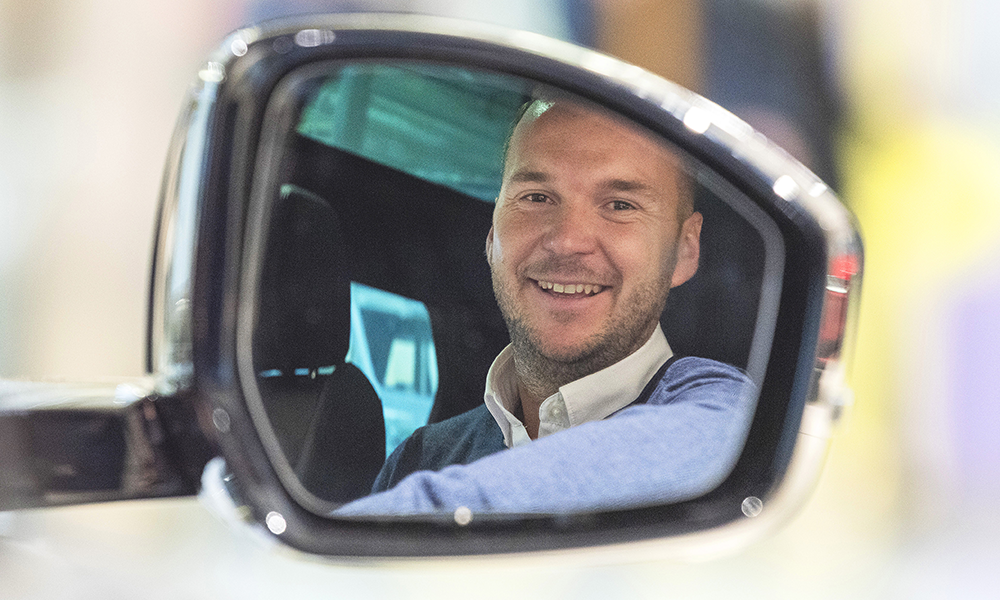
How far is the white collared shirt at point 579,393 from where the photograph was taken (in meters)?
1.19

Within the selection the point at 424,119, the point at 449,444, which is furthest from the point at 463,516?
the point at 424,119

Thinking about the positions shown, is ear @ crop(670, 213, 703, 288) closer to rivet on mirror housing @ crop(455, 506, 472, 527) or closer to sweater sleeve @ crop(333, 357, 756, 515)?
sweater sleeve @ crop(333, 357, 756, 515)

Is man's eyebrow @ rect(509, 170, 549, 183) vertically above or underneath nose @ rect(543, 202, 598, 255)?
above

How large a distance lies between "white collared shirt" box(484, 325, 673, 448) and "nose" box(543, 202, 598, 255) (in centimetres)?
17

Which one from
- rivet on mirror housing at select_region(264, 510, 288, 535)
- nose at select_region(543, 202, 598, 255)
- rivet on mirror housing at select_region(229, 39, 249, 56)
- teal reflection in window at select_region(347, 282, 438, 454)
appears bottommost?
rivet on mirror housing at select_region(264, 510, 288, 535)

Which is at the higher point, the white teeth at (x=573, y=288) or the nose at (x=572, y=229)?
the nose at (x=572, y=229)

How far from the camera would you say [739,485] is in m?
1.21

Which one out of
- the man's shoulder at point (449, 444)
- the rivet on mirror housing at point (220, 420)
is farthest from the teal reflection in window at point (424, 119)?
the rivet on mirror housing at point (220, 420)

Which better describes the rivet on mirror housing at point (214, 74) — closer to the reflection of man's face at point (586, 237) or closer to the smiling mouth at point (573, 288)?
the reflection of man's face at point (586, 237)

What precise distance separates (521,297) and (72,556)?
2.99ft

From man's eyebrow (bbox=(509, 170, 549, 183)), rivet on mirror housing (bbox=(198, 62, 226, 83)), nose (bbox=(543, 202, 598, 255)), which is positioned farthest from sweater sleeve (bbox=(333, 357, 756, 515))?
rivet on mirror housing (bbox=(198, 62, 226, 83))

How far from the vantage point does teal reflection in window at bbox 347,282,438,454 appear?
1.26m

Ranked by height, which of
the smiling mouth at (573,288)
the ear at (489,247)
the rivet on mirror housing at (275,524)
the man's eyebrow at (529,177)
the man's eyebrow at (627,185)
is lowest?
the rivet on mirror housing at (275,524)

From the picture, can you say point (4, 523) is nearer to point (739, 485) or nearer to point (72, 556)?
point (72, 556)
